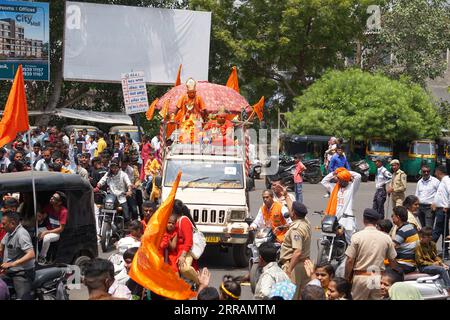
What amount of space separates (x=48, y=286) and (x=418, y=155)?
27.8 meters

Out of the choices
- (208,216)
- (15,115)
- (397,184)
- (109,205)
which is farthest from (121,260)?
(397,184)

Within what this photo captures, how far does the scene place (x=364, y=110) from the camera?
35156 millimetres

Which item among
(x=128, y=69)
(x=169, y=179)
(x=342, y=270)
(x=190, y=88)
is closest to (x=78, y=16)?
(x=128, y=69)

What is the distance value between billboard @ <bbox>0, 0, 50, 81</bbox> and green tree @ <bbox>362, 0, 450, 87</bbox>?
17236 millimetres

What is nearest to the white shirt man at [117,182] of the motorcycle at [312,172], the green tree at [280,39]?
the motorcycle at [312,172]

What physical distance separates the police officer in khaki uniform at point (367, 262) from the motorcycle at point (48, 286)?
304 cm

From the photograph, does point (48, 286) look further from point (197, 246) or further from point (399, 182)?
point (399, 182)

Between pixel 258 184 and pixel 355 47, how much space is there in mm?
15564

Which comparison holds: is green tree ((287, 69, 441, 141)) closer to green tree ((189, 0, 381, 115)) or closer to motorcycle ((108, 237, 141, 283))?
green tree ((189, 0, 381, 115))

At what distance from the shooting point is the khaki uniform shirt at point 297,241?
946cm

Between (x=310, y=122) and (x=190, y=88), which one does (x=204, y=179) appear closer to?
(x=190, y=88)

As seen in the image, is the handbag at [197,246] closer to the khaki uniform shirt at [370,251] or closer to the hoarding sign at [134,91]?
the khaki uniform shirt at [370,251]

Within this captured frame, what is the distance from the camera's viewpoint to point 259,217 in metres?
12.2

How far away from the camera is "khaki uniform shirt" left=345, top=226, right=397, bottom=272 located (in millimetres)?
8820
